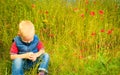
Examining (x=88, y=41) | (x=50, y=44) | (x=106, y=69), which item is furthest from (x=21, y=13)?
(x=106, y=69)

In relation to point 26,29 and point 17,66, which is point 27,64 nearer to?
point 17,66

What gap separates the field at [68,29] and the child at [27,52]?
0.11m

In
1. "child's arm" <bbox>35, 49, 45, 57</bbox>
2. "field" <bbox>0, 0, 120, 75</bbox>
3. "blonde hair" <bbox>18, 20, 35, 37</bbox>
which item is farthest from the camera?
"field" <bbox>0, 0, 120, 75</bbox>

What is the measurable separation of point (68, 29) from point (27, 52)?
0.85 metres

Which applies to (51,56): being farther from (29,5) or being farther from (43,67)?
(29,5)

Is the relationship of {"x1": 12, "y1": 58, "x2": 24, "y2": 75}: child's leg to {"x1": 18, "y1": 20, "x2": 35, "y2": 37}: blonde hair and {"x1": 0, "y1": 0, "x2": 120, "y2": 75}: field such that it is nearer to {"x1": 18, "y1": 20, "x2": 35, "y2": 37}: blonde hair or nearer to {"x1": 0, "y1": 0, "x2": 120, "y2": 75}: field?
{"x1": 0, "y1": 0, "x2": 120, "y2": 75}: field

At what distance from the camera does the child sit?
4.31 metres

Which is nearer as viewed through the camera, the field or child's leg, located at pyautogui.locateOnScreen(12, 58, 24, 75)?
child's leg, located at pyautogui.locateOnScreen(12, 58, 24, 75)

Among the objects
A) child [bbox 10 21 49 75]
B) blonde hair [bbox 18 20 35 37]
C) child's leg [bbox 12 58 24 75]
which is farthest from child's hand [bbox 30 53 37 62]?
blonde hair [bbox 18 20 35 37]

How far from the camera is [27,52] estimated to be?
175 inches

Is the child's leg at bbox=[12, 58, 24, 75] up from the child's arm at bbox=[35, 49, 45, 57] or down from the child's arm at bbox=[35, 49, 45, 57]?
down

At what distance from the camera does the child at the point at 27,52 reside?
431 centimetres

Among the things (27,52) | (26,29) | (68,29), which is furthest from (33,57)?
(68,29)

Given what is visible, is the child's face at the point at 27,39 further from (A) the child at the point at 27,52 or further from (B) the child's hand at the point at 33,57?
(B) the child's hand at the point at 33,57
